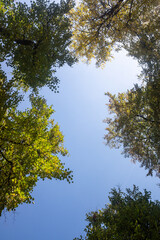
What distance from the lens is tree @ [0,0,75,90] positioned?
8180 millimetres

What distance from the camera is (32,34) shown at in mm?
8883

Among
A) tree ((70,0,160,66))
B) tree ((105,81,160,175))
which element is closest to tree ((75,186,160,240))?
tree ((105,81,160,175))

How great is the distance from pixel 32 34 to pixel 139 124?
9.83 meters

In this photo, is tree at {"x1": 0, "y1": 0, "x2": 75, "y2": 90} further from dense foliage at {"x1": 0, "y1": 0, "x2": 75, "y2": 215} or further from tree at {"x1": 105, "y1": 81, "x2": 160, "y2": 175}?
tree at {"x1": 105, "y1": 81, "x2": 160, "y2": 175}

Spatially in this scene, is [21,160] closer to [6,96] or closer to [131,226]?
[6,96]

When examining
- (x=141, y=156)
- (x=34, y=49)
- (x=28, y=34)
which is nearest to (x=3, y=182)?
(x=34, y=49)

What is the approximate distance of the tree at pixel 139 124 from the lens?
9.88m

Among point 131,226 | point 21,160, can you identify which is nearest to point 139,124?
point 131,226

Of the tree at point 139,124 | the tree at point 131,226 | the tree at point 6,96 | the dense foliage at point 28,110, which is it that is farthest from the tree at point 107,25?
the tree at point 131,226

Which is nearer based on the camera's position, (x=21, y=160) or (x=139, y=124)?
(x=21, y=160)

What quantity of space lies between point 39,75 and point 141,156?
1038cm

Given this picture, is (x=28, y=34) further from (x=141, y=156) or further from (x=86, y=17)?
(x=141, y=156)

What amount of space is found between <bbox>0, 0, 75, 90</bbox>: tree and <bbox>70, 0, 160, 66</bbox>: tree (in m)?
1.46

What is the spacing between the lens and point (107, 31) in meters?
10.3
